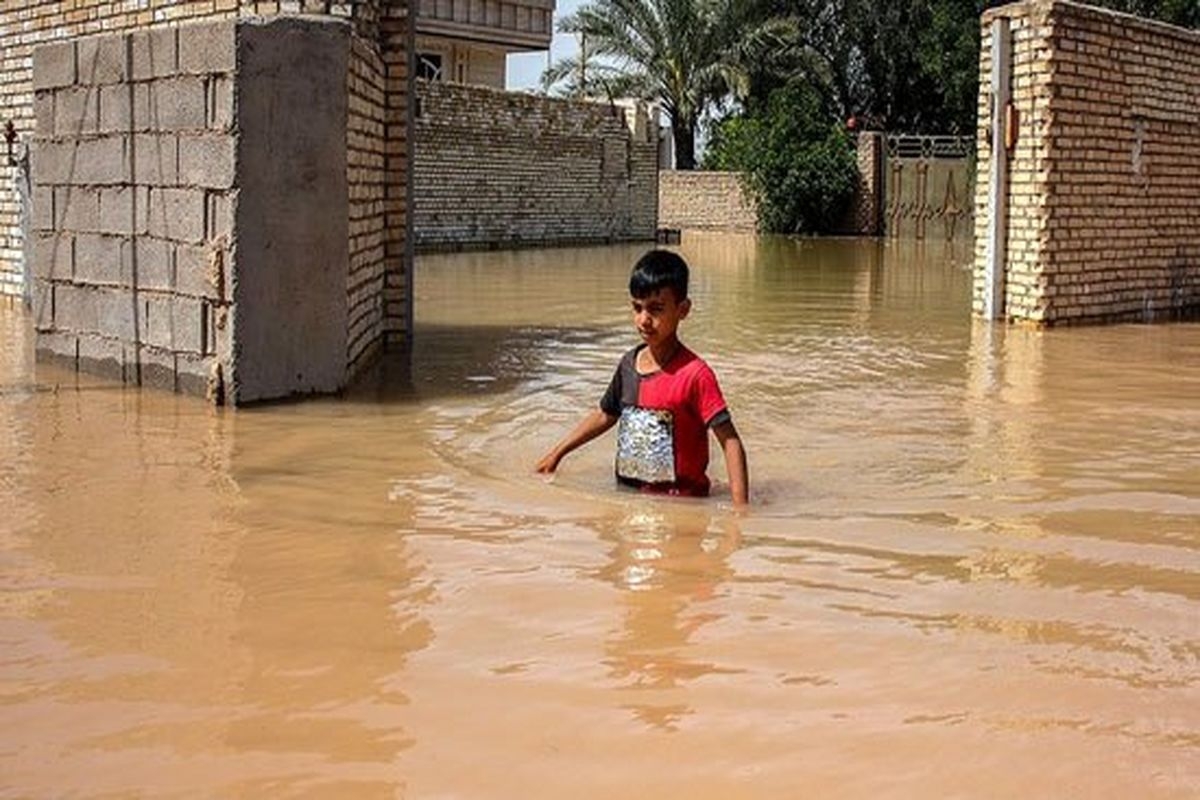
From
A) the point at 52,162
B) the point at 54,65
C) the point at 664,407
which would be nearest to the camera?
the point at 664,407

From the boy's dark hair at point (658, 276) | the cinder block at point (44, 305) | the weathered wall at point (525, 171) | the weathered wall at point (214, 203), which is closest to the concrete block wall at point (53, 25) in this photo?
the weathered wall at point (214, 203)

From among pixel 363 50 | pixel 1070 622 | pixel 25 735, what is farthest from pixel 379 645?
pixel 363 50

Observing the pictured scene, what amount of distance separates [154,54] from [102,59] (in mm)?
628

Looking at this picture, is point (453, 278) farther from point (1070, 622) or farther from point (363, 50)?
point (1070, 622)

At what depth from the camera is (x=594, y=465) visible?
6.57 m

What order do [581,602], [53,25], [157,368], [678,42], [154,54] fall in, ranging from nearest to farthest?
[581,602] < [154,54] < [157,368] < [53,25] < [678,42]

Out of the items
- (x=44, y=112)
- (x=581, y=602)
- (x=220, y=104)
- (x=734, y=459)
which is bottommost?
(x=581, y=602)

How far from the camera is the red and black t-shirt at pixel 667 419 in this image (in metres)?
5.52

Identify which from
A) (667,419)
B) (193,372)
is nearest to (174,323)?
(193,372)

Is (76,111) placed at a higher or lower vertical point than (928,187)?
lower

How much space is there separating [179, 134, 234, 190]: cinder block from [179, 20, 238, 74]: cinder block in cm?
36

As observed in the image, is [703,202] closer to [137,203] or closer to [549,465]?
[137,203]

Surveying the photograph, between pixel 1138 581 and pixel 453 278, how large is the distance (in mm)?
15707

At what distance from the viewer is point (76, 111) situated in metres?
9.06
